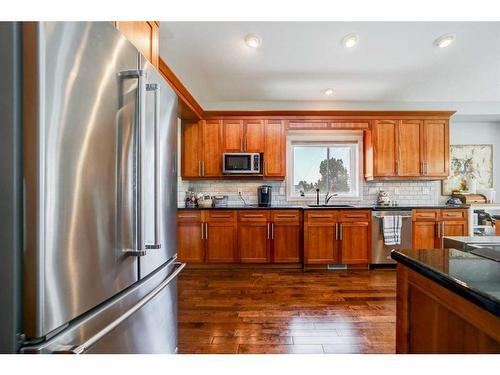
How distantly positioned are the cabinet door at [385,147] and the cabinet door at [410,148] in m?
0.08

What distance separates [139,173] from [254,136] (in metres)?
3.29

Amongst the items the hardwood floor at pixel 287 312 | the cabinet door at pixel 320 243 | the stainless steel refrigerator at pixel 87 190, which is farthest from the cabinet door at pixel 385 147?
the stainless steel refrigerator at pixel 87 190

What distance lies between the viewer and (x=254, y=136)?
4.22 metres

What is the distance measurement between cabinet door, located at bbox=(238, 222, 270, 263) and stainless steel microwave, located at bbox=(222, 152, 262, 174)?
2.64ft

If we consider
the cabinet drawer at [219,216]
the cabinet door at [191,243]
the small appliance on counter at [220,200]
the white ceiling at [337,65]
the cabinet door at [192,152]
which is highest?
the white ceiling at [337,65]

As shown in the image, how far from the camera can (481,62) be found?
3162 mm

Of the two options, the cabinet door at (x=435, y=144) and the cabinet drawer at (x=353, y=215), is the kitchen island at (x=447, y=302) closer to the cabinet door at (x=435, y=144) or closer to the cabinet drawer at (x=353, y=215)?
the cabinet drawer at (x=353, y=215)

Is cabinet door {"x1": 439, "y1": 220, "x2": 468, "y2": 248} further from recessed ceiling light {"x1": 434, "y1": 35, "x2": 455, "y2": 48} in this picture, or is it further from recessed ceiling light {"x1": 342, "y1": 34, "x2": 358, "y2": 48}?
recessed ceiling light {"x1": 342, "y1": 34, "x2": 358, "y2": 48}

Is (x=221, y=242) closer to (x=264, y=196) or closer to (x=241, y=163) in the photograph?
(x=264, y=196)

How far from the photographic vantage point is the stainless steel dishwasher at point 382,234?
12.5 ft

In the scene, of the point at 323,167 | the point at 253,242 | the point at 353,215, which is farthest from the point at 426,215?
the point at 253,242

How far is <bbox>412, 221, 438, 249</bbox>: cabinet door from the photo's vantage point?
3.89 m
